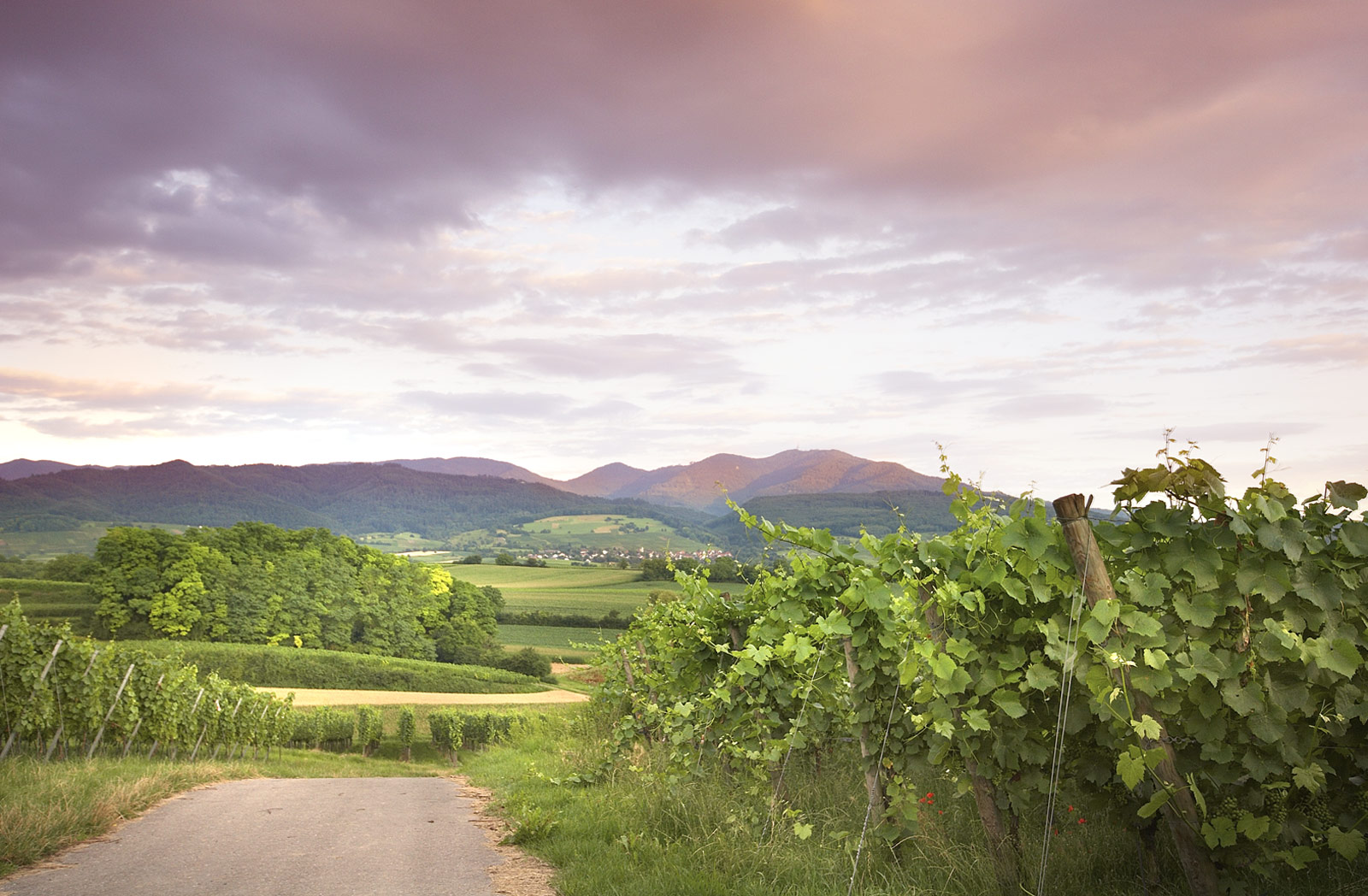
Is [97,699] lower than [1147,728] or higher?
lower

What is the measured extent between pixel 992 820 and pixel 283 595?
60808 millimetres

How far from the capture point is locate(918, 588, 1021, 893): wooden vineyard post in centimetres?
369

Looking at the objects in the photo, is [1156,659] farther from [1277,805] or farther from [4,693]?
[4,693]

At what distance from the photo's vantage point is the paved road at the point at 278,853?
509cm

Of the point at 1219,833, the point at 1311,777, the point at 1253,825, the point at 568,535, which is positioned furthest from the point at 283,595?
the point at 1311,777

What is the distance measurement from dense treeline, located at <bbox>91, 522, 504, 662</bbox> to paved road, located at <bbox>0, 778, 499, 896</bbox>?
161 feet

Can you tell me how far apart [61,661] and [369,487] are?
393 ft

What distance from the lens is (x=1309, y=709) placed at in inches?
117

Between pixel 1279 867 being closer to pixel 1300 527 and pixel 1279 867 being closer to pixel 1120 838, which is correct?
pixel 1120 838

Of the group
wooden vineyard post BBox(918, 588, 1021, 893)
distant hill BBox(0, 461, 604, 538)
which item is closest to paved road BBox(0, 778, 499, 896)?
wooden vineyard post BBox(918, 588, 1021, 893)

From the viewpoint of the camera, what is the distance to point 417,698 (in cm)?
4444

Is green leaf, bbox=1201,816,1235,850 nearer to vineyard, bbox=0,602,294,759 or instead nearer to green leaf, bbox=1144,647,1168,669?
→ green leaf, bbox=1144,647,1168,669

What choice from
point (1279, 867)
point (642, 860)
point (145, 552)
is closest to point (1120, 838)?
point (1279, 867)

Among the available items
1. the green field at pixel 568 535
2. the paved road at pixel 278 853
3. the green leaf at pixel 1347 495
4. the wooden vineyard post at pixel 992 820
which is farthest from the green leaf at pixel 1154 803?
the green field at pixel 568 535
